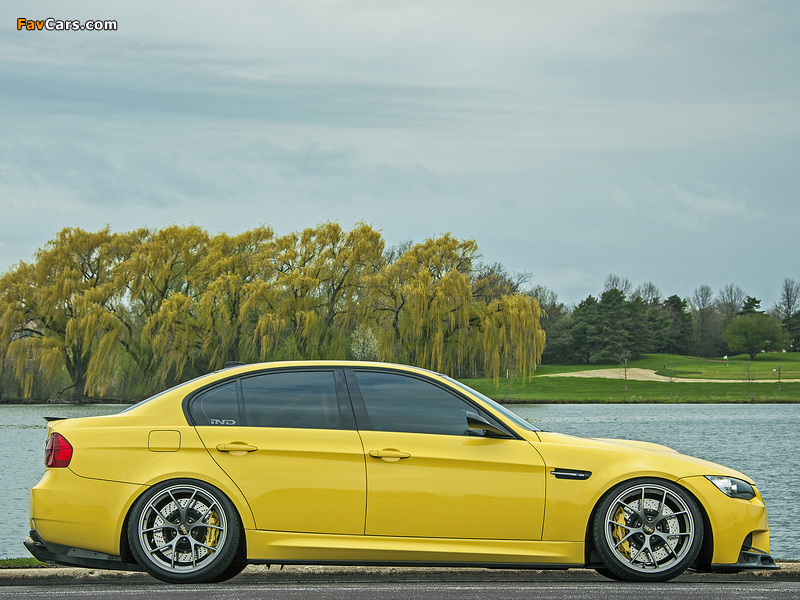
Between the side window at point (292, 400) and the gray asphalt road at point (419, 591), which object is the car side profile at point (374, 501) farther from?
the gray asphalt road at point (419, 591)

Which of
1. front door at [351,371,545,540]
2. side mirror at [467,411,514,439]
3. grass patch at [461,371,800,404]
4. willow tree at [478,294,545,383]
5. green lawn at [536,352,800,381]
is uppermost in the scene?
willow tree at [478,294,545,383]

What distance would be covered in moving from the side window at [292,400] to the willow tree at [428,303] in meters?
34.1

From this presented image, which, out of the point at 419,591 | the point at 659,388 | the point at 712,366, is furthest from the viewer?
the point at 712,366

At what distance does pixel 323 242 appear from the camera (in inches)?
1738

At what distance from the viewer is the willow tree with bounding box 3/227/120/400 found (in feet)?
135

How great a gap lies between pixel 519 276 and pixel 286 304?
98.9 ft

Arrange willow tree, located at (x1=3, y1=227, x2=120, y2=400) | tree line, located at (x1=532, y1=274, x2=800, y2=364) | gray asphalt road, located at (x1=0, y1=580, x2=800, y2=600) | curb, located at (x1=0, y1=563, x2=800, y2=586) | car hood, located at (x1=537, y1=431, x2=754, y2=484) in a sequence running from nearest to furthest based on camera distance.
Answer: gray asphalt road, located at (x1=0, y1=580, x2=800, y2=600) < car hood, located at (x1=537, y1=431, x2=754, y2=484) < curb, located at (x1=0, y1=563, x2=800, y2=586) < willow tree, located at (x1=3, y1=227, x2=120, y2=400) < tree line, located at (x1=532, y1=274, x2=800, y2=364)

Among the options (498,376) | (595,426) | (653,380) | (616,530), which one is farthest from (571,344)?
(616,530)

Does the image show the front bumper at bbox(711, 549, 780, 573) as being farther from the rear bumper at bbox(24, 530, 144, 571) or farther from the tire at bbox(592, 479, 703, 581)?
the rear bumper at bbox(24, 530, 144, 571)

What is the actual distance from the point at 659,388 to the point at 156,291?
47.6 meters

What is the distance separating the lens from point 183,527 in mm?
5289

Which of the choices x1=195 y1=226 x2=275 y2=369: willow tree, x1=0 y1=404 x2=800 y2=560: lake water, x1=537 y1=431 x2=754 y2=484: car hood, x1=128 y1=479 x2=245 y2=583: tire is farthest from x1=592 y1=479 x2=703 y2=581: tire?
x1=195 y1=226 x2=275 y2=369: willow tree

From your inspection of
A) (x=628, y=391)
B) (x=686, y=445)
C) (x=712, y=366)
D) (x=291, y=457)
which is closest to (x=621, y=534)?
(x=291, y=457)

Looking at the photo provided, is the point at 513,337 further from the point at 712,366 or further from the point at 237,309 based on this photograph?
the point at 712,366
